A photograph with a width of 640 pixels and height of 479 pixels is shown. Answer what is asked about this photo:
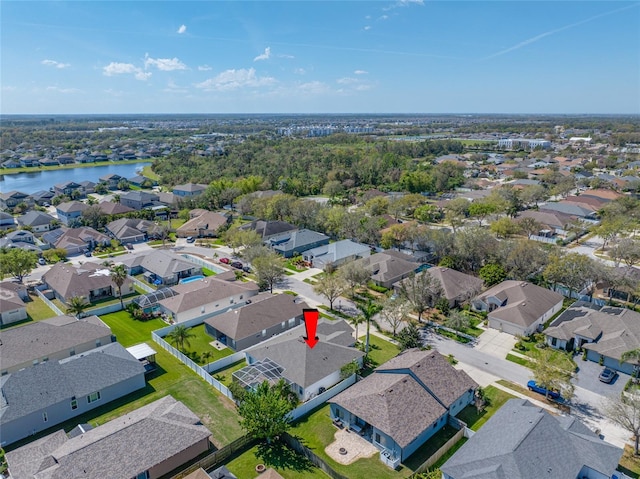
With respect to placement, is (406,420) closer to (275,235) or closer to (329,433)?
(329,433)

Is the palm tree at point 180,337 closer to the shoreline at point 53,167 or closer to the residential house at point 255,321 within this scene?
A: the residential house at point 255,321

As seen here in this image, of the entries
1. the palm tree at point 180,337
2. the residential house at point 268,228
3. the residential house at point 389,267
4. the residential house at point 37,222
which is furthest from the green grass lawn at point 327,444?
the residential house at point 37,222

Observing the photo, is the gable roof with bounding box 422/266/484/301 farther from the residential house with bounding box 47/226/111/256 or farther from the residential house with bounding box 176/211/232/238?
the residential house with bounding box 47/226/111/256

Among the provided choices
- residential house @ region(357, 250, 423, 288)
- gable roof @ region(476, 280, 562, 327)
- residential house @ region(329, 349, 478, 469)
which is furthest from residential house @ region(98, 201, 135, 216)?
residential house @ region(329, 349, 478, 469)

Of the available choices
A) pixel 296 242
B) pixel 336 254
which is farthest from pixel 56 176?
pixel 336 254

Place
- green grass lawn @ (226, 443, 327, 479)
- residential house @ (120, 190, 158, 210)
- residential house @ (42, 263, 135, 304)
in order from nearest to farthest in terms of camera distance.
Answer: green grass lawn @ (226, 443, 327, 479) → residential house @ (42, 263, 135, 304) → residential house @ (120, 190, 158, 210)

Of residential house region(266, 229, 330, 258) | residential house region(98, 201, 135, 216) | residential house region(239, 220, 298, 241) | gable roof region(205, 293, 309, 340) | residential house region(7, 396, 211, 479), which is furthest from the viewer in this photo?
residential house region(98, 201, 135, 216)
